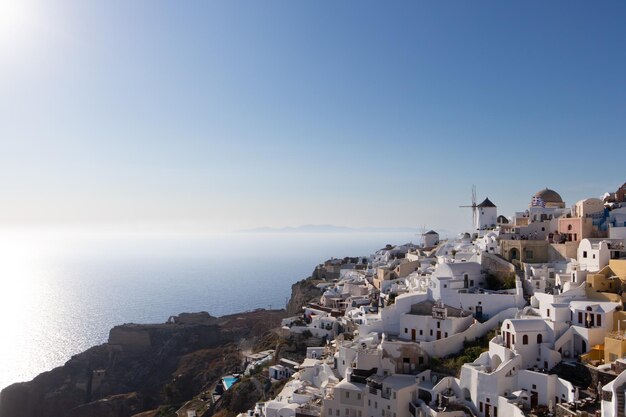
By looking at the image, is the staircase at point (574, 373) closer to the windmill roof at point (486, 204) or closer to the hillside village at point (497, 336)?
the hillside village at point (497, 336)

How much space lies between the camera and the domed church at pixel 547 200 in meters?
38.2

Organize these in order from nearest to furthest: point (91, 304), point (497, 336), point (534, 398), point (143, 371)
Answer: point (534, 398) → point (497, 336) → point (143, 371) → point (91, 304)

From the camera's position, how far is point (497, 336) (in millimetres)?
23656

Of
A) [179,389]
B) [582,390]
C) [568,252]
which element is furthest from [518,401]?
[179,389]

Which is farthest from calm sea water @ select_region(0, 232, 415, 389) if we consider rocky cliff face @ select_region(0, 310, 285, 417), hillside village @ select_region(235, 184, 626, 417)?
hillside village @ select_region(235, 184, 626, 417)

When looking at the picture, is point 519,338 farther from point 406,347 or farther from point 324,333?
point 324,333

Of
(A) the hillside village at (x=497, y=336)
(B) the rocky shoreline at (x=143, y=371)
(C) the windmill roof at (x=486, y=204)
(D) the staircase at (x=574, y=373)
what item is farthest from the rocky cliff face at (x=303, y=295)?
(D) the staircase at (x=574, y=373)

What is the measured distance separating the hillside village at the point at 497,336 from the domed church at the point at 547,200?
8.8 inches

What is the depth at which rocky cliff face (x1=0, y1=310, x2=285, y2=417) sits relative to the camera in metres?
49.5

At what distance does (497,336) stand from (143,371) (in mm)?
44857

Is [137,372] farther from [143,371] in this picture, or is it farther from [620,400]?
[620,400]

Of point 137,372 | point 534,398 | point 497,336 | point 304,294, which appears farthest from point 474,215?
point 137,372

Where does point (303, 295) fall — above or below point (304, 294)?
below

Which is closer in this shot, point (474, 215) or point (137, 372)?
point (474, 215)
